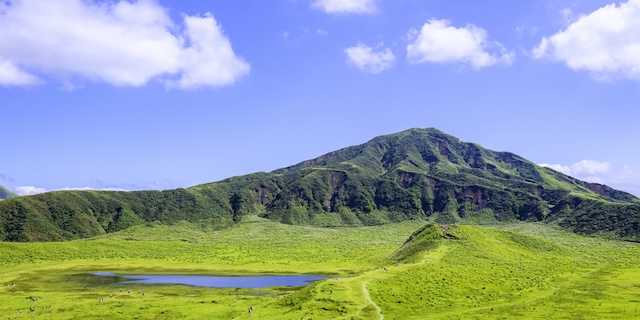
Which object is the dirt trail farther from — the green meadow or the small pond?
the small pond

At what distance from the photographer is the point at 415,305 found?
80.9 metres

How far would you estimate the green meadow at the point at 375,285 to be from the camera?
262 ft

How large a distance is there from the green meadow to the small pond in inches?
243

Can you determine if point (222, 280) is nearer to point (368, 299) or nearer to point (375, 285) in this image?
point (375, 285)

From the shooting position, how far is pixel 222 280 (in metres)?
131

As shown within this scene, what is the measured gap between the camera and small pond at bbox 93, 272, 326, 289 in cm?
12150

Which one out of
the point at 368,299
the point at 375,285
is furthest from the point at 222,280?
the point at 368,299

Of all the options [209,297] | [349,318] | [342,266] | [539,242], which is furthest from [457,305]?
[539,242]

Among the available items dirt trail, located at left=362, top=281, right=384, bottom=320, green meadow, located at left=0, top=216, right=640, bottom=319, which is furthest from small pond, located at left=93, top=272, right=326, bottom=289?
dirt trail, located at left=362, top=281, right=384, bottom=320

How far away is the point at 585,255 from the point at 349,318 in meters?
124

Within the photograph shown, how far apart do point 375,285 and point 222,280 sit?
57.3m

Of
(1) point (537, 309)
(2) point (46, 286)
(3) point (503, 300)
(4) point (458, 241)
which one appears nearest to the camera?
(1) point (537, 309)

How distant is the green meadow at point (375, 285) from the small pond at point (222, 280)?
20.3ft

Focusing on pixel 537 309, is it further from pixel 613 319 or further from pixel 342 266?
pixel 342 266
